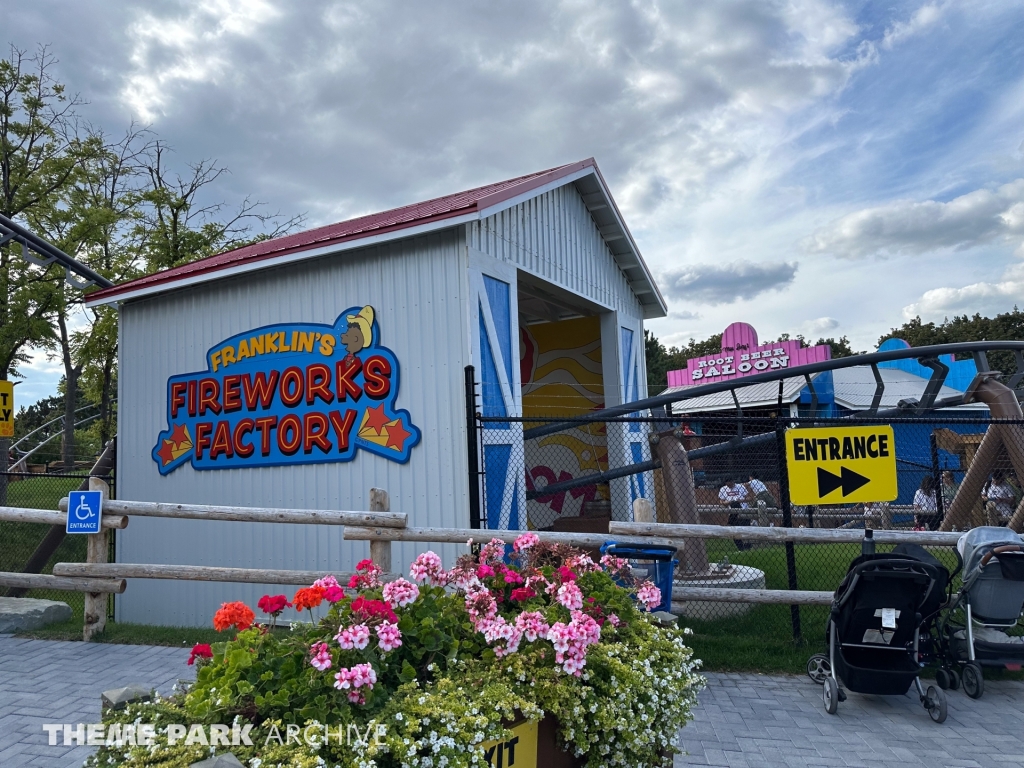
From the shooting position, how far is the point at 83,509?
25.7ft

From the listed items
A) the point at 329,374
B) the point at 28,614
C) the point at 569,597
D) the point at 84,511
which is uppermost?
the point at 329,374

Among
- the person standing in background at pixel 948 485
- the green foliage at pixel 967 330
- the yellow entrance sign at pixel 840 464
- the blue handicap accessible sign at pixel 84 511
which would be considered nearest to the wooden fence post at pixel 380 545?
the blue handicap accessible sign at pixel 84 511

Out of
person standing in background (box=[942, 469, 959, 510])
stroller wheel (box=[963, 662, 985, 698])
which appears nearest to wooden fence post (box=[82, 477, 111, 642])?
stroller wheel (box=[963, 662, 985, 698])

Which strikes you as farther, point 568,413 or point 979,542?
point 568,413

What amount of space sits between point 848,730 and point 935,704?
0.70 metres

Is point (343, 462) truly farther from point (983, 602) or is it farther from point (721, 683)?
point (983, 602)

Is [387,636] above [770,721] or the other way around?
above

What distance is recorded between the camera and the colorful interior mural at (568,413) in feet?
41.2

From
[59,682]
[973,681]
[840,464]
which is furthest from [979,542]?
[59,682]

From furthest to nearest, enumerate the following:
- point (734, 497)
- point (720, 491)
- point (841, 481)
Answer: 1. point (720, 491)
2. point (734, 497)
3. point (841, 481)

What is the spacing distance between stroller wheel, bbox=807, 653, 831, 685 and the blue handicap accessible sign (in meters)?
7.06

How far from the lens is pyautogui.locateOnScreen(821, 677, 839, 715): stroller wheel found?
17.9ft

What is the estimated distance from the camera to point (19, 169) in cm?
1598

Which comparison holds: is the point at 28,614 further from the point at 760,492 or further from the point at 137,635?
the point at 760,492
